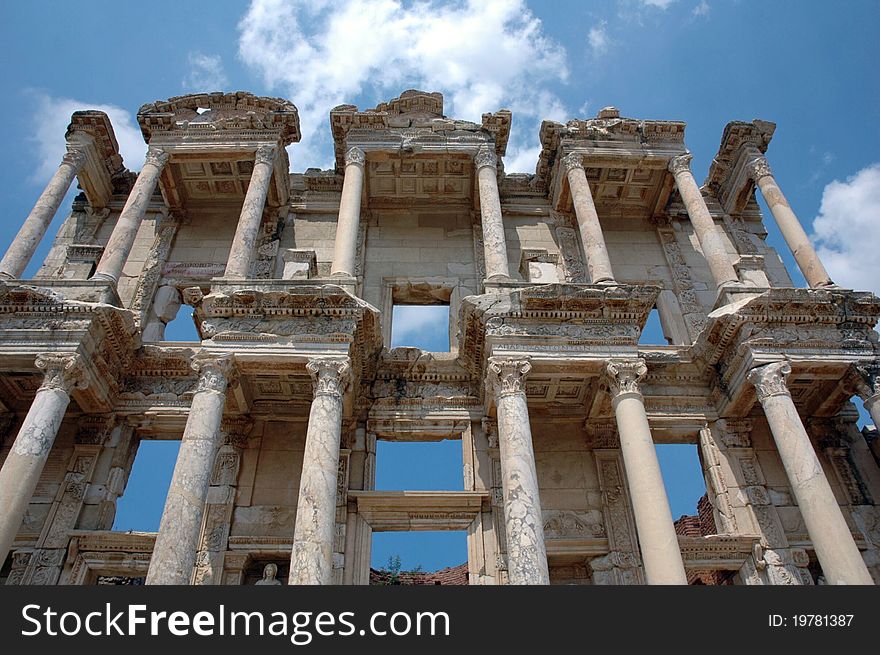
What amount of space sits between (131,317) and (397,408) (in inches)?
227

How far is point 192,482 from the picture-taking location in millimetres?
10445

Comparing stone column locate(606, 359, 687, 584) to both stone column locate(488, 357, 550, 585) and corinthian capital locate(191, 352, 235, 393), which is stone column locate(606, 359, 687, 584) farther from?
corinthian capital locate(191, 352, 235, 393)

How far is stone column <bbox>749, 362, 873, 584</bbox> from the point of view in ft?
32.7

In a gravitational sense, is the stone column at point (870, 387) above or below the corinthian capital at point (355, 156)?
below

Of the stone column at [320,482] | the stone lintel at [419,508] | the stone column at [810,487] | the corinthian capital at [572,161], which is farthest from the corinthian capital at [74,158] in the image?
the stone column at [810,487]

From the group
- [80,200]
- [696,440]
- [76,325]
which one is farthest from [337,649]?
[80,200]

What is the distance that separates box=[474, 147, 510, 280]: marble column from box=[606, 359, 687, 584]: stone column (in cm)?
345

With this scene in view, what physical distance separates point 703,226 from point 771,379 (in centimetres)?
454

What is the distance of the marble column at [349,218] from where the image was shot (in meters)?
14.0

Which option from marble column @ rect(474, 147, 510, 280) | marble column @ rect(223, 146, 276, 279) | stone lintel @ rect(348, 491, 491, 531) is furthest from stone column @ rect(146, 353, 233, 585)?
marble column @ rect(474, 147, 510, 280)

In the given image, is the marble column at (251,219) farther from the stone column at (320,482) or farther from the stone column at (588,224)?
the stone column at (588,224)

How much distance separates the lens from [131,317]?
13203mm

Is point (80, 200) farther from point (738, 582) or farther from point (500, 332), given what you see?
point (738, 582)

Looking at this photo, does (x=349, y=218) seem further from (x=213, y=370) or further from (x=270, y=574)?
(x=270, y=574)
